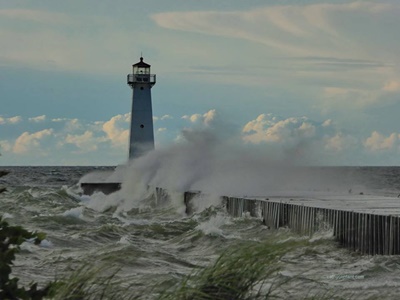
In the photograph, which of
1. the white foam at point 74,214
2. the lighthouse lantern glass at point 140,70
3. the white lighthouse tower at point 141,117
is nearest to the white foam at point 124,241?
the white foam at point 74,214

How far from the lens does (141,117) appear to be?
147 feet

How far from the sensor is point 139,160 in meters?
43.9

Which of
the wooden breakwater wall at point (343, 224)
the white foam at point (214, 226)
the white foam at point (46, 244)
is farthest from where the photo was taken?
the white foam at point (214, 226)

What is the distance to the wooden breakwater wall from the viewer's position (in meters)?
14.3

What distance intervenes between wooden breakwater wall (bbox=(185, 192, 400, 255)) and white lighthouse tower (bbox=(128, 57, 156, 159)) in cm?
2238

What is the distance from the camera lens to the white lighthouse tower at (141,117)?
4472 cm

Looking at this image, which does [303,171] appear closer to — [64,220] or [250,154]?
[250,154]

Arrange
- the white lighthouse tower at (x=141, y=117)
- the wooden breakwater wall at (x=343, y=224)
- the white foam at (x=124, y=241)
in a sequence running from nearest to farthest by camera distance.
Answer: the wooden breakwater wall at (x=343, y=224) → the white foam at (x=124, y=241) → the white lighthouse tower at (x=141, y=117)

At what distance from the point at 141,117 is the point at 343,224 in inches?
1147

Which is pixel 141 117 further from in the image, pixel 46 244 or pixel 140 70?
pixel 46 244

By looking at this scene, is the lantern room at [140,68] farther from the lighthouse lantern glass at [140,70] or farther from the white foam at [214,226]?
the white foam at [214,226]

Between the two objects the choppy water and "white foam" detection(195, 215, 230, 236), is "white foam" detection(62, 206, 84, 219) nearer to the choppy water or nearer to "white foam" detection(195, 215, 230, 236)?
the choppy water

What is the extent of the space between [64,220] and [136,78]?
21676 mm

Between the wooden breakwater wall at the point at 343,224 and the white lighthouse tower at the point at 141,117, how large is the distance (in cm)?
2238
